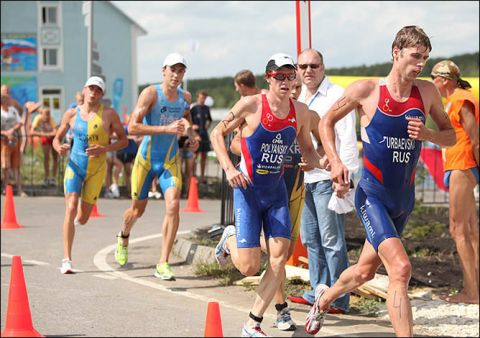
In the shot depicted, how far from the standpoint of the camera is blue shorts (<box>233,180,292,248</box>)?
8.13m

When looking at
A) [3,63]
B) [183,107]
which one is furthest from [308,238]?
[3,63]

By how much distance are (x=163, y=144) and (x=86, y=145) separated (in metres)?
0.91

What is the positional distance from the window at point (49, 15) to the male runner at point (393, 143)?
5550cm

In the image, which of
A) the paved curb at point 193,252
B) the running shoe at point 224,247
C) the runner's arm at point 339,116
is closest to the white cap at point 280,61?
the runner's arm at point 339,116

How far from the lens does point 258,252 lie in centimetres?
823

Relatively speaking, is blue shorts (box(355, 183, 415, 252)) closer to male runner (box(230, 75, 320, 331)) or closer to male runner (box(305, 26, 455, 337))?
male runner (box(305, 26, 455, 337))

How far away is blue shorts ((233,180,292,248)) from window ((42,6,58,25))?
2142 inches

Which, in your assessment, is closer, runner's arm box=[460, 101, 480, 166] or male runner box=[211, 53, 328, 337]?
male runner box=[211, 53, 328, 337]

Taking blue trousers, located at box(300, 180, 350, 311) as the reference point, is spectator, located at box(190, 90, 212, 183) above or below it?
above

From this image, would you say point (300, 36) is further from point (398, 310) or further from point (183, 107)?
point (398, 310)

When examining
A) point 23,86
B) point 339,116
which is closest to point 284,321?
point 339,116

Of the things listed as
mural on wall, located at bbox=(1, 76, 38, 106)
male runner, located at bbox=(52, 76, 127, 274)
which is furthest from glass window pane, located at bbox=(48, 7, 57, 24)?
male runner, located at bbox=(52, 76, 127, 274)

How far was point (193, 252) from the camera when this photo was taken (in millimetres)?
12625

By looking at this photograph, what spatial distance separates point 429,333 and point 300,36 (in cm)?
363
